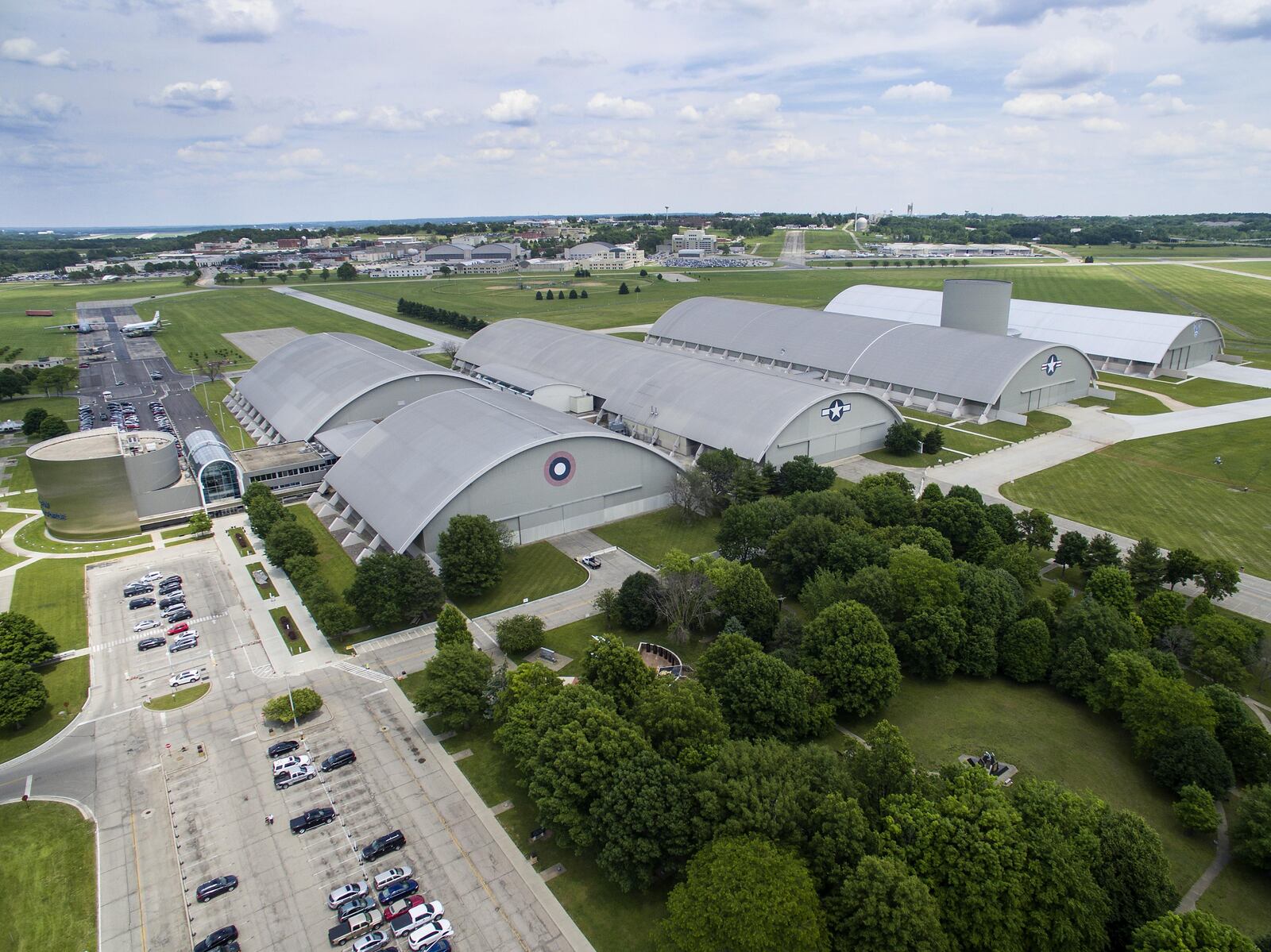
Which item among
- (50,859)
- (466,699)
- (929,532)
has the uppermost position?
(929,532)

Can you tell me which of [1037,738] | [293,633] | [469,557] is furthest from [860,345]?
[293,633]

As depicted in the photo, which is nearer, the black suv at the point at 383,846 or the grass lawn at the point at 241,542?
the black suv at the point at 383,846

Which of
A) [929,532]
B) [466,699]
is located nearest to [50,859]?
[466,699]

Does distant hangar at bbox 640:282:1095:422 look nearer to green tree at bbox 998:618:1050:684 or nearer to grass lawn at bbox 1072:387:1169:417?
grass lawn at bbox 1072:387:1169:417

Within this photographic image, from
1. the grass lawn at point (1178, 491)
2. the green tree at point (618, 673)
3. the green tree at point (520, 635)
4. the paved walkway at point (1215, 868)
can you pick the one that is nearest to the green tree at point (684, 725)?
the green tree at point (618, 673)

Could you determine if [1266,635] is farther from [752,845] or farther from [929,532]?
[752,845]

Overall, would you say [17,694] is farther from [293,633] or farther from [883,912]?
[883,912]

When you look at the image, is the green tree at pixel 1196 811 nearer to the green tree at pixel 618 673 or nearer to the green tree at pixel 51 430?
the green tree at pixel 618 673
